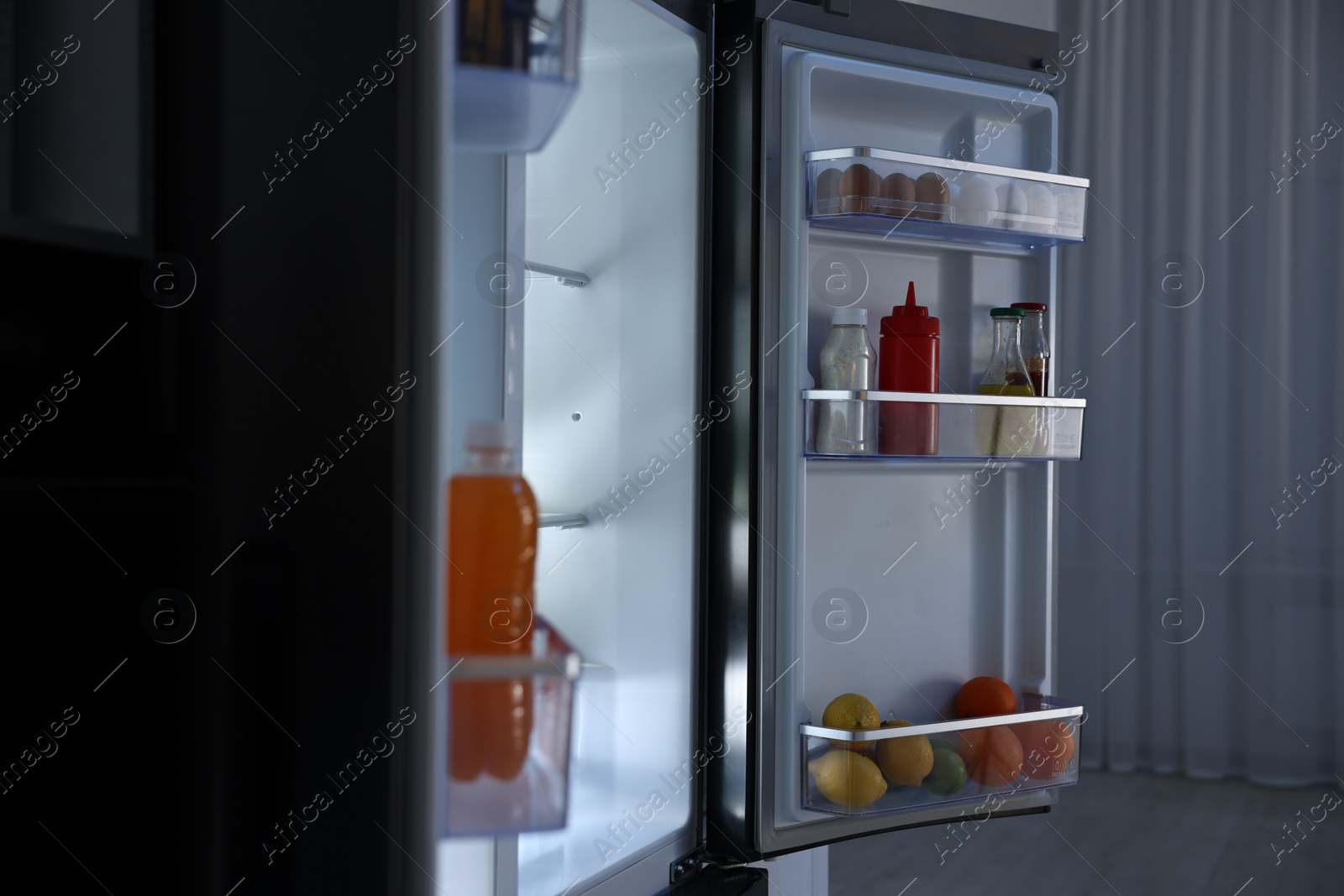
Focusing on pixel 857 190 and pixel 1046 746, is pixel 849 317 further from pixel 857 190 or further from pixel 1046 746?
pixel 1046 746

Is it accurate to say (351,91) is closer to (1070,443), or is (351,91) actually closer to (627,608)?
(627,608)

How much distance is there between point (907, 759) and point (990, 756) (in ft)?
0.49

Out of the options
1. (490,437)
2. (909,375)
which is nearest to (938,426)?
(909,375)

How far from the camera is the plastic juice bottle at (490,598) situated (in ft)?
2.68

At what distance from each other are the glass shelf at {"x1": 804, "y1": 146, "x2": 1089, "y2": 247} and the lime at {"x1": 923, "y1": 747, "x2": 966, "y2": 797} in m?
0.74

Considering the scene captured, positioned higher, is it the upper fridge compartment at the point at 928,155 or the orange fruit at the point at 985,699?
the upper fridge compartment at the point at 928,155

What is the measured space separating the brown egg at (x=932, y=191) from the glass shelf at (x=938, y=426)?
245mm

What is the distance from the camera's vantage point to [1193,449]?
10.2 ft

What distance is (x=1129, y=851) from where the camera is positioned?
260cm

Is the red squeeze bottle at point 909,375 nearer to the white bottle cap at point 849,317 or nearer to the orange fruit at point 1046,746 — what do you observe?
the white bottle cap at point 849,317

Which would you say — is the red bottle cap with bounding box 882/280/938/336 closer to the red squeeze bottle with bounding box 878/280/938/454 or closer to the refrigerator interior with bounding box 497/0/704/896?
the red squeeze bottle with bounding box 878/280/938/454

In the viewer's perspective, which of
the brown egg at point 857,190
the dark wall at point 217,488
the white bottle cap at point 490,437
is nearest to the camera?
the dark wall at point 217,488

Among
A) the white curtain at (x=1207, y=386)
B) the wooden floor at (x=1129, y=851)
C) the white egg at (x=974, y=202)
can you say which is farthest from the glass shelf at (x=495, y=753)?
the white curtain at (x=1207, y=386)

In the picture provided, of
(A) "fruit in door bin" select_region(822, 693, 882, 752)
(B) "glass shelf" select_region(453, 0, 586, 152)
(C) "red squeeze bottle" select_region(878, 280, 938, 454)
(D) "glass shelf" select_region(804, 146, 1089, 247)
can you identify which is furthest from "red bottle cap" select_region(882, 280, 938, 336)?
(B) "glass shelf" select_region(453, 0, 586, 152)
